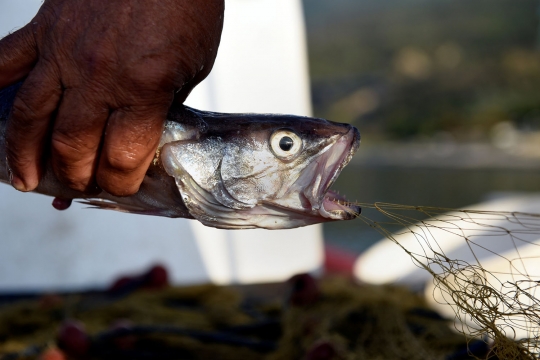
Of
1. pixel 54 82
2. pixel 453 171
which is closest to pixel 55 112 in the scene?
pixel 54 82

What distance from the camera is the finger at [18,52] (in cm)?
185

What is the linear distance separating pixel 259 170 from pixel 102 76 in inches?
25.1

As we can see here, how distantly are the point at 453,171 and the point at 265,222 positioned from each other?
1838 centimetres

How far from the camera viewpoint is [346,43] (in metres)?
39.5

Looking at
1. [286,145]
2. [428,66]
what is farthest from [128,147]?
→ [428,66]

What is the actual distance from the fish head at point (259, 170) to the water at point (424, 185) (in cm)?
966

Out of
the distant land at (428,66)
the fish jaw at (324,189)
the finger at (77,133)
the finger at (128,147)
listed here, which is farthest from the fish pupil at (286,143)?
the distant land at (428,66)

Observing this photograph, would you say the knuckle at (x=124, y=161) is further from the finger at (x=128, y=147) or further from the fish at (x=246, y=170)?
the fish at (x=246, y=170)

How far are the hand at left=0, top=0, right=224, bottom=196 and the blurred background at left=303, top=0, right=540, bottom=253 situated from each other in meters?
13.0

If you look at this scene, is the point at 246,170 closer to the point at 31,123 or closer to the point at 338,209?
the point at 338,209

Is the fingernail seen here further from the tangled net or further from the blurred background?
the blurred background

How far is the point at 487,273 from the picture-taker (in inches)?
137

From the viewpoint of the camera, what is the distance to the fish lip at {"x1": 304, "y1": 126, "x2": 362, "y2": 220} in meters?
1.97

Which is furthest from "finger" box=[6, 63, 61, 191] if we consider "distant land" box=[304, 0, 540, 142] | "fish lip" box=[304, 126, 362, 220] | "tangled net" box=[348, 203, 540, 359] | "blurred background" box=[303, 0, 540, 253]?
"distant land" box=[304, 0, 540, 142]
